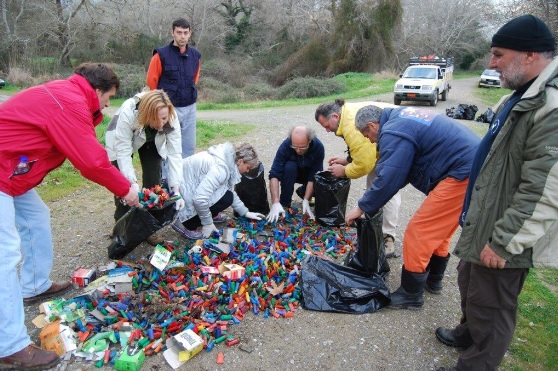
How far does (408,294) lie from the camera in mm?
3486

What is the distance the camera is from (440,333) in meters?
3.17

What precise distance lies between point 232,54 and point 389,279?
1238 inches

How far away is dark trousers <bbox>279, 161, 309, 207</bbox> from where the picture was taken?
5.09 m

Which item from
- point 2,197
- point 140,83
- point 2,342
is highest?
point 2,197

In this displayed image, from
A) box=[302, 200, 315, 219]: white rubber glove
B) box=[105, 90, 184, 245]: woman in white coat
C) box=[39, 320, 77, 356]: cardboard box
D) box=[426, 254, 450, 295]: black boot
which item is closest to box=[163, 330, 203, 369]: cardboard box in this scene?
box=[39, 320, 77, 356]: cardboard box

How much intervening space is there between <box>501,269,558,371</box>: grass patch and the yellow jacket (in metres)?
1.85

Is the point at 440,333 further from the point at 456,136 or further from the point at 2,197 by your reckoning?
the point at 2,197

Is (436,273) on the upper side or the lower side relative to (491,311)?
lower

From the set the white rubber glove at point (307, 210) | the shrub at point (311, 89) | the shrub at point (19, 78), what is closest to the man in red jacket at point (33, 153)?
the white rubber glove at point (307, 210)

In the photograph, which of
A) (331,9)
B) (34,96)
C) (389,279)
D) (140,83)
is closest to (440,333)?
(389,279)

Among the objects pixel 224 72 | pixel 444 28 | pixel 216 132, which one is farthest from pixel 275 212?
pixel 444 28

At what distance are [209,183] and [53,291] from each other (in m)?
1.66

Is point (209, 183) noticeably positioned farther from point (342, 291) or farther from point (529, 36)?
point (529, 36)

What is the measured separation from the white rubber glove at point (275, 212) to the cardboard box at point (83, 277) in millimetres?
1998
